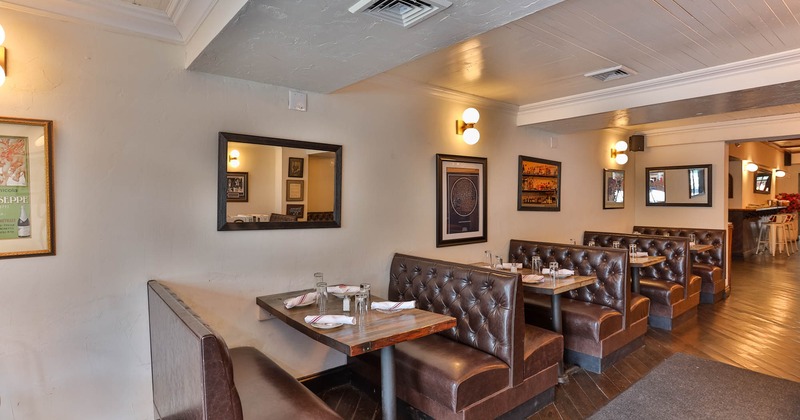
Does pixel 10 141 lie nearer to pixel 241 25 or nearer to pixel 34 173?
pixel 34 173

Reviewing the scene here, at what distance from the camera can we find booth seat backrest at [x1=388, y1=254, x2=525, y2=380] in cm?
268

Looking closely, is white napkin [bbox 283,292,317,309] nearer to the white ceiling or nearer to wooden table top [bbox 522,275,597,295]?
the white ceiling

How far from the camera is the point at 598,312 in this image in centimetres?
372

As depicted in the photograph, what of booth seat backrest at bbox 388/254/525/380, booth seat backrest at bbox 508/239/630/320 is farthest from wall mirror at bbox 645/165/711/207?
booth seat backrest at bbox 388/254/525/380

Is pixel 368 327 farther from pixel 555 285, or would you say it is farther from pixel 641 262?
pixel 641 262

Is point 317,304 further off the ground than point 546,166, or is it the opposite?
point 546,166

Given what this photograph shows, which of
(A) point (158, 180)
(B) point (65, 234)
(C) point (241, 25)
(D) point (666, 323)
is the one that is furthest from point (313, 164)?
(D) point (666, 323)

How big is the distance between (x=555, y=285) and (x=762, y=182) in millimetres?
11806

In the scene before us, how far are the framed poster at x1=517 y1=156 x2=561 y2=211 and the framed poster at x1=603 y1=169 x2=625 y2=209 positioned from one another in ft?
4.50

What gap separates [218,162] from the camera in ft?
9.26

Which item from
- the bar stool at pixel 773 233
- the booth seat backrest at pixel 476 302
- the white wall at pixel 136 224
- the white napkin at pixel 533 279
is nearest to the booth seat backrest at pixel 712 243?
the white napkin at pixel 533 279

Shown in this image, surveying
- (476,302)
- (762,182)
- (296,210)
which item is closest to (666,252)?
(476,302)

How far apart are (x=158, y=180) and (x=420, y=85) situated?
239 cm

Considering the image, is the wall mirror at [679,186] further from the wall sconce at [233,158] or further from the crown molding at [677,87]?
the wall sconce at [233,158]
